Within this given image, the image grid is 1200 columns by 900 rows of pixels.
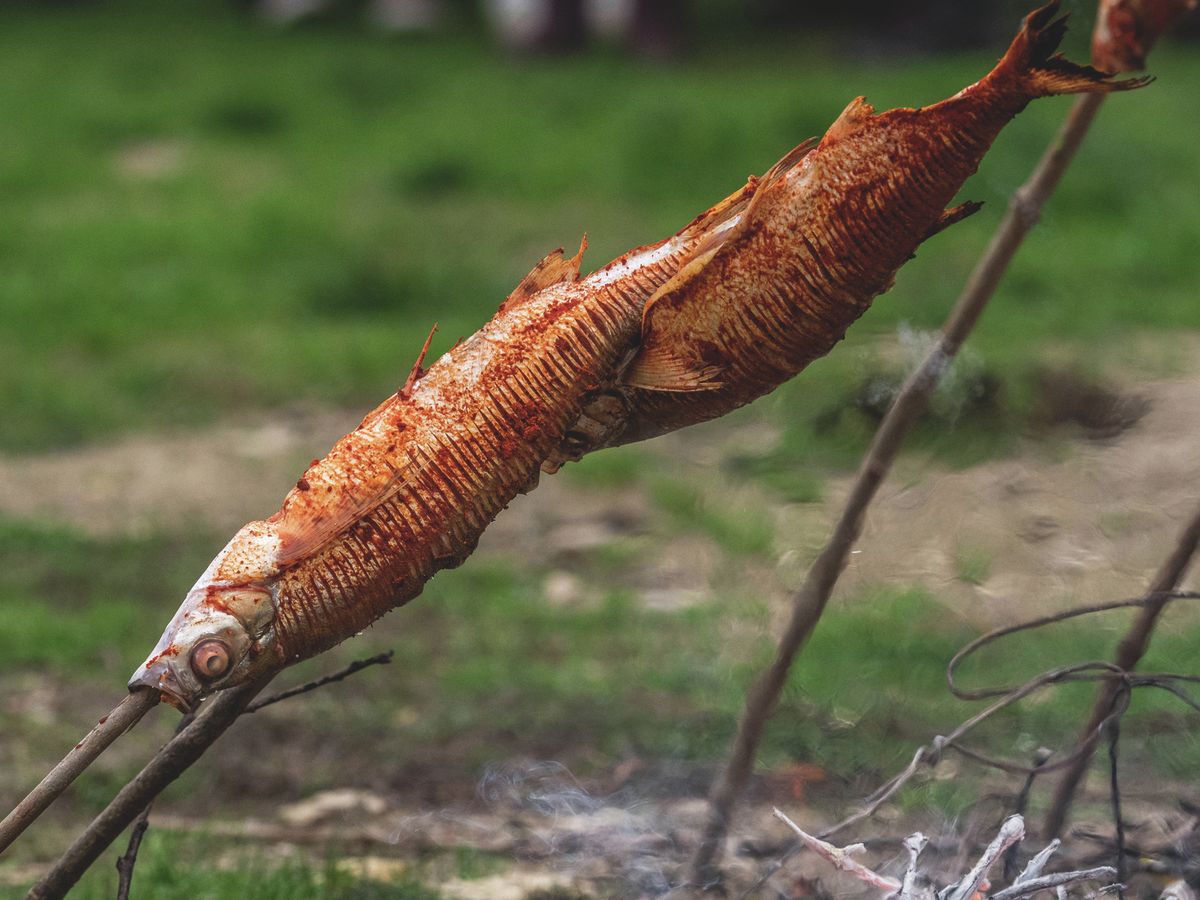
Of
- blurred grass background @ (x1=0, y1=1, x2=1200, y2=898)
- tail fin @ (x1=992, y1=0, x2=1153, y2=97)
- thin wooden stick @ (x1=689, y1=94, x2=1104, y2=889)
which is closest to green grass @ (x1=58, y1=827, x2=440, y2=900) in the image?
blurred grass background @ (x1=0, y1=1, x2=1200, y2=898)

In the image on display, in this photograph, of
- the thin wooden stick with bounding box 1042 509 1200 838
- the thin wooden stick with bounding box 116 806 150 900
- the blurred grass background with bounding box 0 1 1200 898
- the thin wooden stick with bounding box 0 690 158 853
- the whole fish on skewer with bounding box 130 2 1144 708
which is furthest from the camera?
the blurred grass background with bounding box 0 1 1200 898

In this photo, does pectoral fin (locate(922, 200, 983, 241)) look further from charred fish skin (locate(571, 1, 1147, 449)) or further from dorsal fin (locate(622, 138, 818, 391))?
dorsal fin (locate(622, 138, 818, 391))

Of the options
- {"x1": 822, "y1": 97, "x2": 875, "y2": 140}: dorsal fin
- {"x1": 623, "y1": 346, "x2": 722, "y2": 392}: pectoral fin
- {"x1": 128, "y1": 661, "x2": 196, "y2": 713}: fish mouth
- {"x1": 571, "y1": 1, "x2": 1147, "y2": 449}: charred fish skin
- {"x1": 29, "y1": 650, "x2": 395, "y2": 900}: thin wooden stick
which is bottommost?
{"x1": 29, "y1": 650, "x2": 395, "y2": 900}: thin wooden stick

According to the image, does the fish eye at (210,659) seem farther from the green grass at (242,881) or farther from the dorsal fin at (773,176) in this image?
the green grass at (242,881)

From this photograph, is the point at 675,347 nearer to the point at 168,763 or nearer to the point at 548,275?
the point at 548,275

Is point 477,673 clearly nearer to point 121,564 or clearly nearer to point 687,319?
point 121,564

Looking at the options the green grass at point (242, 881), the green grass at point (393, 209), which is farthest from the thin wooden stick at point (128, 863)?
the green grass at point (393, 209)
